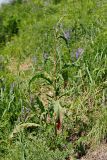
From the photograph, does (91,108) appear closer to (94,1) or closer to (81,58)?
(81,58)

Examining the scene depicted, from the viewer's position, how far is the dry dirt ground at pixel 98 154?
4.20m

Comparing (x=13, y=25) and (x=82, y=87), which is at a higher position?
(x=13, y=25)

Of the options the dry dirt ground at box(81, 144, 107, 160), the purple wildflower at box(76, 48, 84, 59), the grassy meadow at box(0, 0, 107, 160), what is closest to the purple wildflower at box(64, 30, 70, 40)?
the grassy meadow at box(0, 0, 107, 160)

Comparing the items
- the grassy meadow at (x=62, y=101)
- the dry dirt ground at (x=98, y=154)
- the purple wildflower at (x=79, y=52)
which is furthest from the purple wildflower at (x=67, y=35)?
the dry dirt ground at (x=98, y=154)

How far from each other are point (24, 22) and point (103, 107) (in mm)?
4443

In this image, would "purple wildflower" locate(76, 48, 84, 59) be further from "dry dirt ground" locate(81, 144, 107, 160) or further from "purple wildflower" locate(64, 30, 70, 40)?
"dry dirt ground" locate(81, 144, 107, 160)

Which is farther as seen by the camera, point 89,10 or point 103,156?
point 89,10

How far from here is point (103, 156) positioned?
4.18 m

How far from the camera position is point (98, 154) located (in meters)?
4.25

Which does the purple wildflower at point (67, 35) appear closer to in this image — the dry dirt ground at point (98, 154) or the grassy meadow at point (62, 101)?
the grassy meadow at point (62, 101)

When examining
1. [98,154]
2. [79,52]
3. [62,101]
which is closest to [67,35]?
[79,52]

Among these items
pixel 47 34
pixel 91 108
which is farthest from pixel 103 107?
pixel 47 34

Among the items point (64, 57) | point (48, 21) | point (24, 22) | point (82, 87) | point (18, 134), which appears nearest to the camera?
point (18, 134)

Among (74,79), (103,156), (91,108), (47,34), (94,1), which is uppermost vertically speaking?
(94,1)
